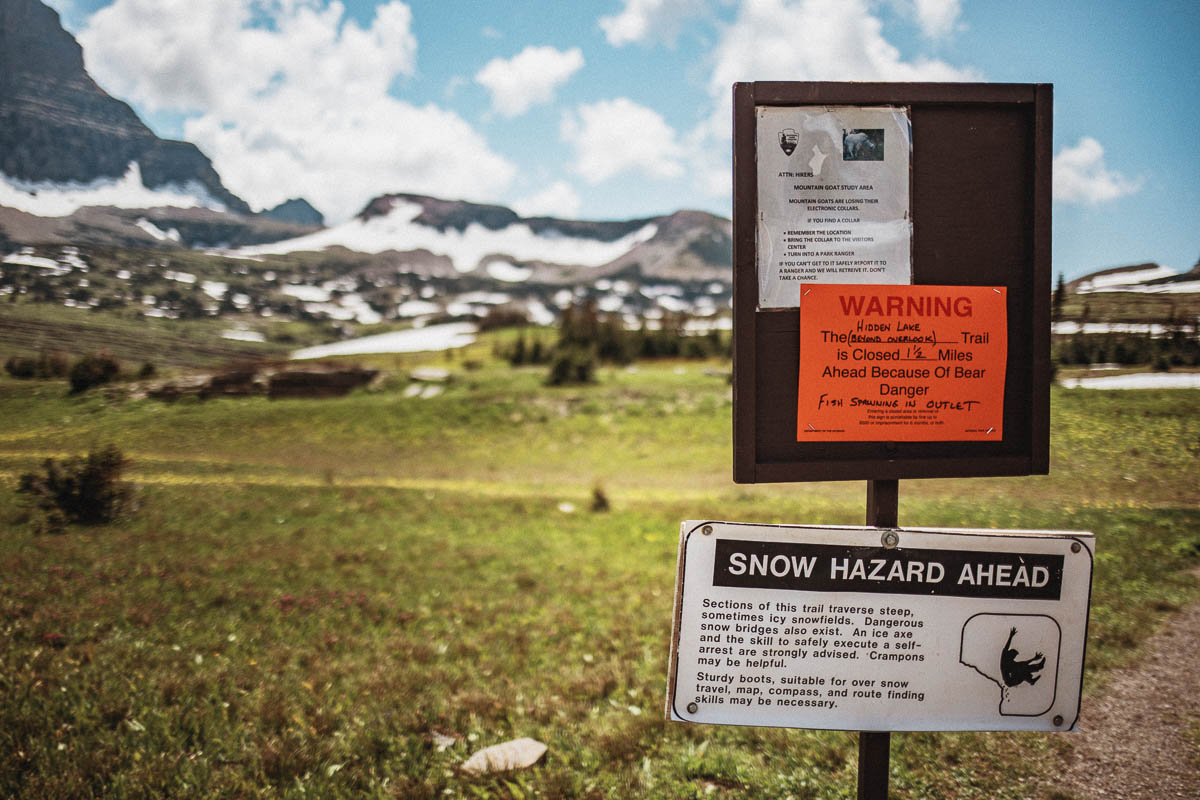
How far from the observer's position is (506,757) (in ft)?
15.9

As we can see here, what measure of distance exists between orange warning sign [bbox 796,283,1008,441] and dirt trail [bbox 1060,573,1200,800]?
3.31 m

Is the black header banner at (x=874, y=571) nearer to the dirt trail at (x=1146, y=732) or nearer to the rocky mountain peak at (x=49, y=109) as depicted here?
the dirt trail at (x=1146, y=732)

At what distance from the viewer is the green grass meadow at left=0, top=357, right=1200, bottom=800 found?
15.0 feet

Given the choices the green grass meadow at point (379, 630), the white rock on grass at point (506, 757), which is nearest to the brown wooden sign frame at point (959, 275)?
the green grass meadow at point (379, 630)

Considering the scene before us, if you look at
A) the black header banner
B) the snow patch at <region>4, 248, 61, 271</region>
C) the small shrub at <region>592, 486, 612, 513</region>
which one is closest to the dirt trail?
the black header banner

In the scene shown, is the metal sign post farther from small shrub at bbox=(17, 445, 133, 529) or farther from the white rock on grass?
small shrub at bbox=(17, 445, 133, 529)

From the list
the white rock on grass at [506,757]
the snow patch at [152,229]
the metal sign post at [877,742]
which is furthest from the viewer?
the snow patch at [152,229]

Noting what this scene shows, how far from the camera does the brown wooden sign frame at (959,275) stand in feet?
10.2

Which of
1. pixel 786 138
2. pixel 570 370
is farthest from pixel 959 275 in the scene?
pixel 570 370

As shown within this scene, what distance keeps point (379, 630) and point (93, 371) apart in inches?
232

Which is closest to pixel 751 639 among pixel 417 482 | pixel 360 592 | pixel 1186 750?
pixel 1186 750

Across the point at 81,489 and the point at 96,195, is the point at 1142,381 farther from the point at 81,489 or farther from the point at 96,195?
the point at 96,195

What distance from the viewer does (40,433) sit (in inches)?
304

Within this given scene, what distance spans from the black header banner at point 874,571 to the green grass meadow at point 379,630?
2.37 meters
